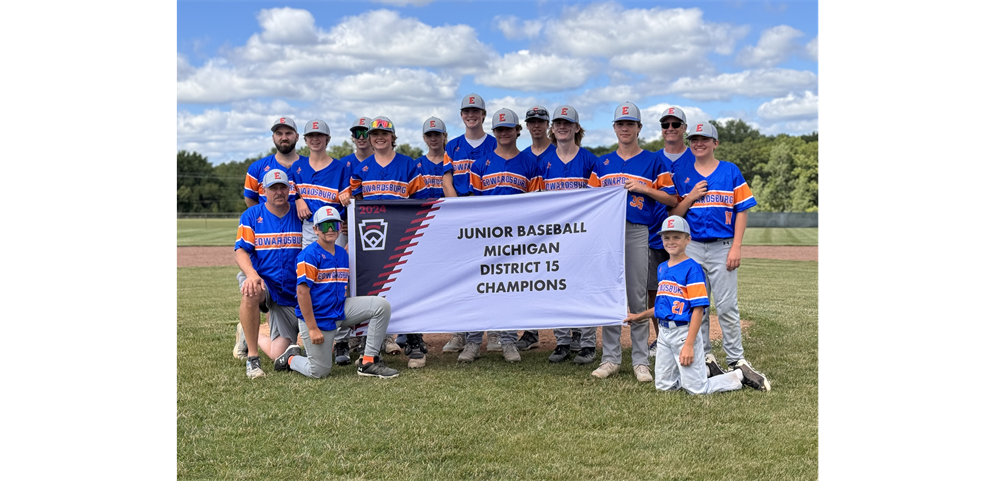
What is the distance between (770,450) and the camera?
14.5 feet

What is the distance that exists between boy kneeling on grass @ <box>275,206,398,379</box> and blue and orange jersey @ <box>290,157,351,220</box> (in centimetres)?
59

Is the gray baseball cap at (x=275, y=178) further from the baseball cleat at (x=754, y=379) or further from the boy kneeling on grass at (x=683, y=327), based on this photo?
the baseball cleat at (x=754, y=379)

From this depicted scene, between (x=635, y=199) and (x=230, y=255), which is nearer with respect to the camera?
(x=635, y=199)

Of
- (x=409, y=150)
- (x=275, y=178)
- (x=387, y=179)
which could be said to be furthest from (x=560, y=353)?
(x=409, y=150)

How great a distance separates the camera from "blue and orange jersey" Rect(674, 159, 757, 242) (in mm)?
6051

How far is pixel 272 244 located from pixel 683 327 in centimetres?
379

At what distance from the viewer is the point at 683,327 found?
588 cm

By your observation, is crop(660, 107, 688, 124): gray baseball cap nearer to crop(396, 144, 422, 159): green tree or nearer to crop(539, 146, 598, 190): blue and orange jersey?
crop(539, 146, 598, 190): blue and orange jersey

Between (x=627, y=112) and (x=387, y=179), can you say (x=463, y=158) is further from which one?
(x=627, y=112)

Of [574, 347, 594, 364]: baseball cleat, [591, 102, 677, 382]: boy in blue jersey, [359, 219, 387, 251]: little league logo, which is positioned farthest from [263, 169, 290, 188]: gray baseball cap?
[574, 347, 594, 364]: baseball cleat

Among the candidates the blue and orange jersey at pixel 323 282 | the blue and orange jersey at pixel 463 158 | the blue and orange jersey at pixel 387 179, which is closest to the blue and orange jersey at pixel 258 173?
the blue and orange jersey at pixel 387 179

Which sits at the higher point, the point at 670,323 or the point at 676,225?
the point at 676,225

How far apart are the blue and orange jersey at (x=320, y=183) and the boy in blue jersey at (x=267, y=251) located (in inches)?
16.5
